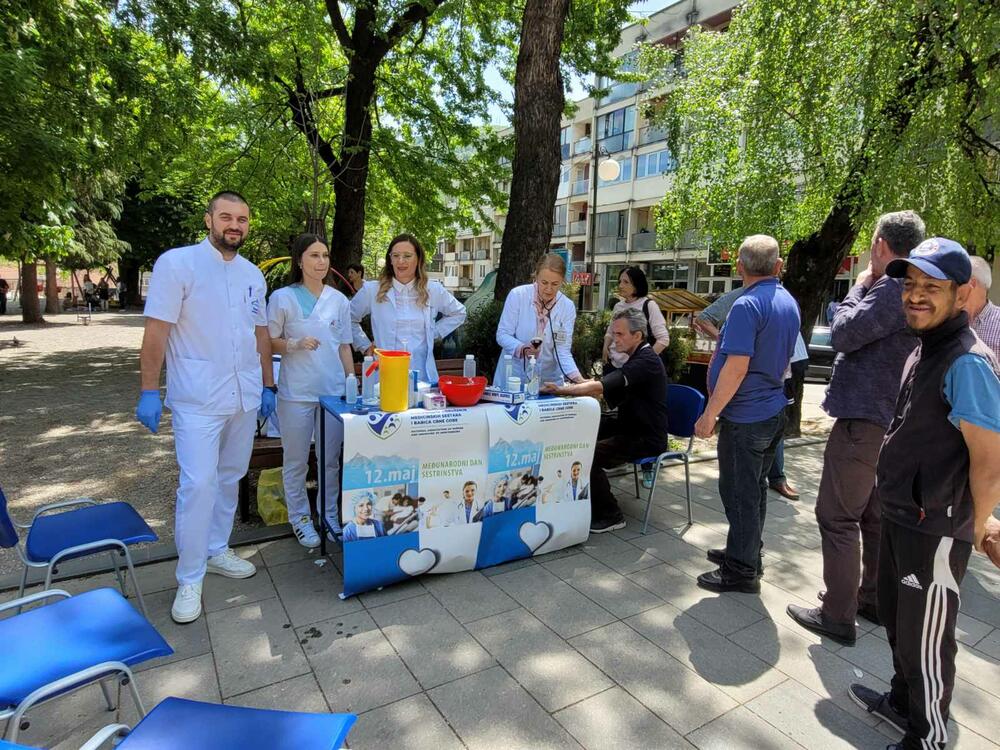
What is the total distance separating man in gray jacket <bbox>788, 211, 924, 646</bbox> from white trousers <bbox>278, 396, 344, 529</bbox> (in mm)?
2737

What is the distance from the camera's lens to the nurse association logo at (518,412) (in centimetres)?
342

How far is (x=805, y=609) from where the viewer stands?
3.17m

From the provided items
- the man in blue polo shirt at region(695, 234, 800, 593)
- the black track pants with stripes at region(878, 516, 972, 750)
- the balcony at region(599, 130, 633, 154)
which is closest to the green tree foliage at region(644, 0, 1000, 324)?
the man in blue polo shirt at region(695, 234, 800, 593)

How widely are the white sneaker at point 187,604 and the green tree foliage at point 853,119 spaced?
6605mm

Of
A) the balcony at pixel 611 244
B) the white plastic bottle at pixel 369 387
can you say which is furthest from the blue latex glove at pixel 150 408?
the balcony at pixel 611 244

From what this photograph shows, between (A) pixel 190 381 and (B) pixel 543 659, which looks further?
(A) pixel 190 381

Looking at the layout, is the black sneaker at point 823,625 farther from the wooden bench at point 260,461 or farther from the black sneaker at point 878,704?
the wooden bench at point 260,461

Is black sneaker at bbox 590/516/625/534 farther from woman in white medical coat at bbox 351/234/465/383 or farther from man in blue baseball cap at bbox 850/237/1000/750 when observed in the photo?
man in blue baseball cap at bbox 850/237/1000/750

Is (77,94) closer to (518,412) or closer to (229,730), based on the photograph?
(518,412)

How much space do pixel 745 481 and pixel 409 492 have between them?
6.00 feet

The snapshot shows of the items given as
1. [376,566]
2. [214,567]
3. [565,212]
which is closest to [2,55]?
[214,567]

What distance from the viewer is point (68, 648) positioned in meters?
1.84

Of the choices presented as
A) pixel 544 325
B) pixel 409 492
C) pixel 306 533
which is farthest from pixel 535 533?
pixel 544 325

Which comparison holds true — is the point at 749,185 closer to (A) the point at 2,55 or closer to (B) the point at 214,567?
(B) the point at 214,567
